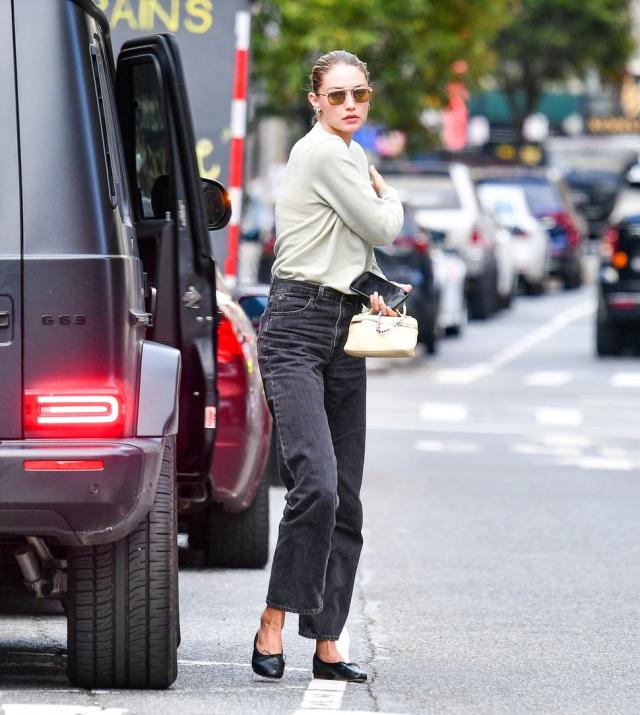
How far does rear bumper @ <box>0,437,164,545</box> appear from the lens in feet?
18.9

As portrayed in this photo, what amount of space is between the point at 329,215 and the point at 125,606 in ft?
4.16

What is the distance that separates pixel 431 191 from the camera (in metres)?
27.5

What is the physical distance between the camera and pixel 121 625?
618 centimetres

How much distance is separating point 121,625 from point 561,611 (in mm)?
2543

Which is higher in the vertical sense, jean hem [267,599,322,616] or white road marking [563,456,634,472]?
jean hem [267,599,322,616]

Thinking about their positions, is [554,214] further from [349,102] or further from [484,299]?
[349,102]

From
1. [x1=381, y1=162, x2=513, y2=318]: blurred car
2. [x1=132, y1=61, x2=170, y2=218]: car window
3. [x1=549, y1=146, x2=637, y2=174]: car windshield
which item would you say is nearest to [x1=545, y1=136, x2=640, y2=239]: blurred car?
[x1=549, y1=146, x2=637, y2=174]: car windshield

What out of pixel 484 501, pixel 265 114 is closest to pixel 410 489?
pixel 484 501

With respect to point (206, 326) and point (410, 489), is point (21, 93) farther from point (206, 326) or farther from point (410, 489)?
point (410, 489)

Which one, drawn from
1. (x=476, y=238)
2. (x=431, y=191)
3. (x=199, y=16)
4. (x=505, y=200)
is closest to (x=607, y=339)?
(x=476, y=238)

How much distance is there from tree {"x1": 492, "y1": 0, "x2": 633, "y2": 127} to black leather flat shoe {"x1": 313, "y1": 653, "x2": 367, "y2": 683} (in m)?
53.9

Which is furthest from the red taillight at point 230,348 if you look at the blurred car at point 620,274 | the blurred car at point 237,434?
the blurred car at point 620,274

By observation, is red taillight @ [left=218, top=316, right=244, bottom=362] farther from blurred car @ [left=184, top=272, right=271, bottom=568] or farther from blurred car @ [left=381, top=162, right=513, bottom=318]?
blurred car @ [left=381, top=162, right=513, bottom=318]

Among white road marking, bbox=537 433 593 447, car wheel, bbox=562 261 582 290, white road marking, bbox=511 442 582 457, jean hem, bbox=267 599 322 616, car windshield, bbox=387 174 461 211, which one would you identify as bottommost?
car wheel, bbox=562 261 582 290
